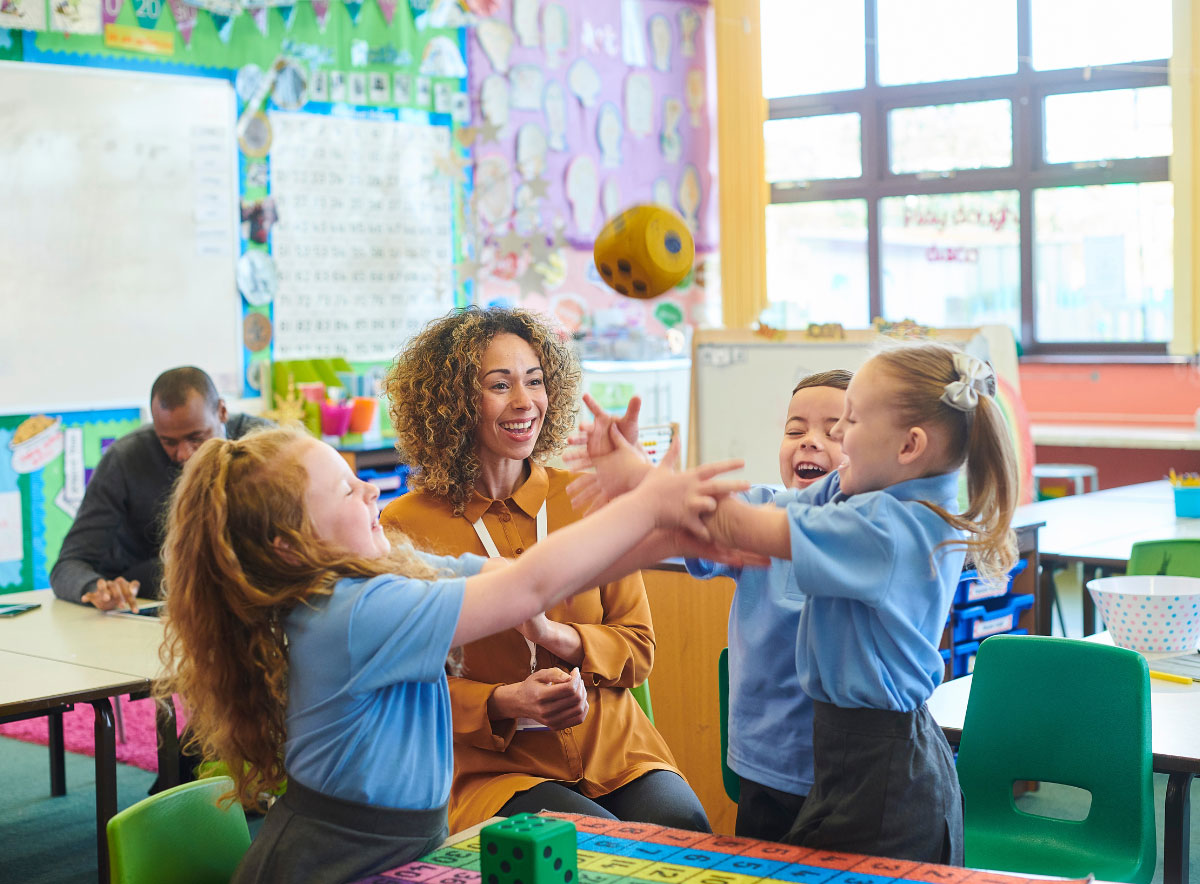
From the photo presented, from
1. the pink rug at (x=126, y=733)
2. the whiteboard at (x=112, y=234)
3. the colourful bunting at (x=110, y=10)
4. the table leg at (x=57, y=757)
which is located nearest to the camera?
the table leg at (x=57, y=757)

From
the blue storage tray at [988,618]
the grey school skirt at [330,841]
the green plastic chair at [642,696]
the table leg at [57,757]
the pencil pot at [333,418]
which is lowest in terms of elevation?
the table leg at [57,757]

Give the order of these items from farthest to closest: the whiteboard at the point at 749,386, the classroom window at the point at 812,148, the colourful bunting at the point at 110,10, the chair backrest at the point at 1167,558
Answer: the classroom window at the point at 812,148, the colourful bunting at the point at 110,10, the whiteboard at the point at 749,386, the chair backrest at the point at 1167,558

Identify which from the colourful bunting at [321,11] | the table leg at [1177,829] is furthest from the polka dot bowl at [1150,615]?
the colourful bunting at [321,11]

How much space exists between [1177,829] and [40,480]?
4459 millimetres

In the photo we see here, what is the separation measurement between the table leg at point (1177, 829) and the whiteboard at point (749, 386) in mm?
2773

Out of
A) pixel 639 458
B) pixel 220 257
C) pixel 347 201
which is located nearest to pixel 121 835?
pixel 639 458

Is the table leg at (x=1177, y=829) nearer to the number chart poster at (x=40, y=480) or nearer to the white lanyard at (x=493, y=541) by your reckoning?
the white lanyard at (x=493, y=541)

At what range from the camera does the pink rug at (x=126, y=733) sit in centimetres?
403

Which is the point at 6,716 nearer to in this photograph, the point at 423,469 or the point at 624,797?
the point at 423,469

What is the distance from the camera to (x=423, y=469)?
7.45 feet

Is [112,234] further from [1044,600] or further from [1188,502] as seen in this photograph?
[1188,502]

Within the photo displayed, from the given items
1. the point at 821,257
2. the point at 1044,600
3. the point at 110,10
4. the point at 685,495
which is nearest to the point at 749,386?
the point at 1044,600

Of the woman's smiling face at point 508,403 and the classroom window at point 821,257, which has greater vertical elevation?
the classroom window at point 821,257

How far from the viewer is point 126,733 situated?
4277 millimetres
